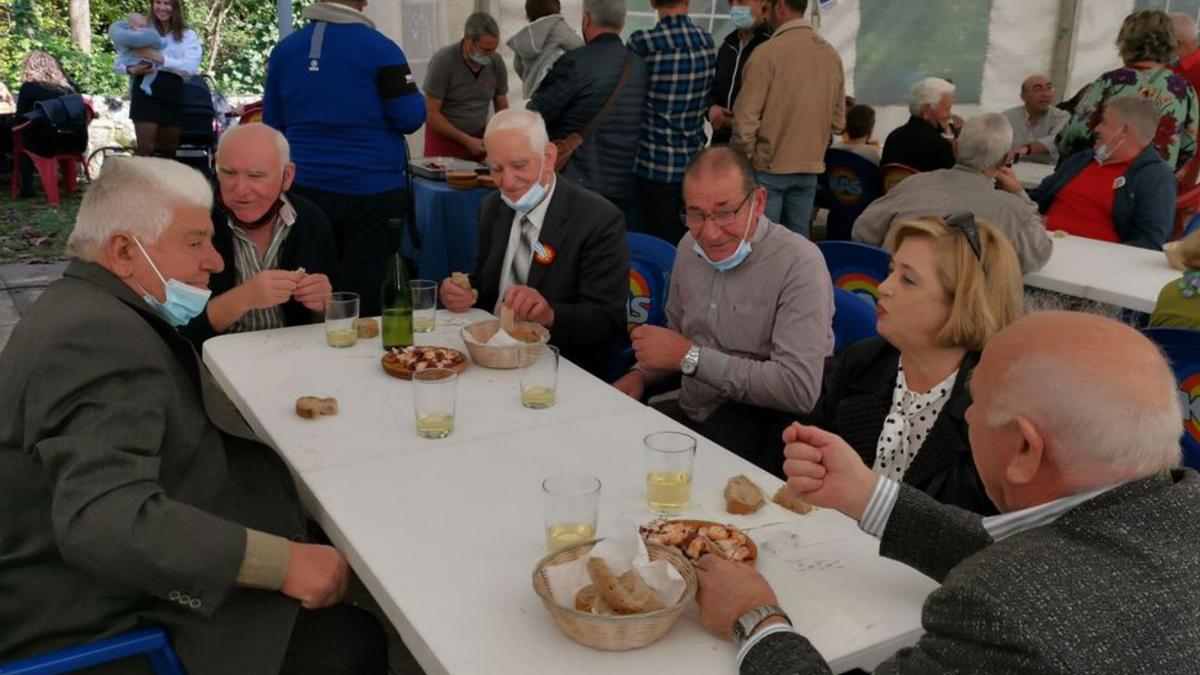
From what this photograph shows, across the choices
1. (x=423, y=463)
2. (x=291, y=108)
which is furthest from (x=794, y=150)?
(x=423, y=463)

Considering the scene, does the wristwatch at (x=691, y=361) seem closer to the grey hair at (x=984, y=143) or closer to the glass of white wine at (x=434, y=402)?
the glass of white wine at (x=434, y=402)

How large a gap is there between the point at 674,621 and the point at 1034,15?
912cm

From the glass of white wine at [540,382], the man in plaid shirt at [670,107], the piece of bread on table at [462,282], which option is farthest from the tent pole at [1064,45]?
the glass of white wine at [540,382]

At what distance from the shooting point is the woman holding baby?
23.0 ft

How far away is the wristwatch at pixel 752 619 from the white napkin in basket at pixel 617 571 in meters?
0.10

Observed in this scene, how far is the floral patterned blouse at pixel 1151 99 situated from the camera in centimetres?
502

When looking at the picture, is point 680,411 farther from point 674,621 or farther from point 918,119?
point 918,119

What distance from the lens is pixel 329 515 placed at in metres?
1.73

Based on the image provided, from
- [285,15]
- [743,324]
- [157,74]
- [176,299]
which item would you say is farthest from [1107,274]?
[157,74]

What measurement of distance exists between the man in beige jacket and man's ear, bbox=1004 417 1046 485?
13.6ft

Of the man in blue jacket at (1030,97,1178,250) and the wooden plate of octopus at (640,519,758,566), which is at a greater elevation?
the man in blue jacket at (1030,97,1178,250)

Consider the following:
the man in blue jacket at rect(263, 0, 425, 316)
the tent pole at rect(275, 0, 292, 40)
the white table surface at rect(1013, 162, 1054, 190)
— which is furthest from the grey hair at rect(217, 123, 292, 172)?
the white table surface at rect(1013, 162, 1054, 190)

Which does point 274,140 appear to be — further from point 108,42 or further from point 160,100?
point 108,42

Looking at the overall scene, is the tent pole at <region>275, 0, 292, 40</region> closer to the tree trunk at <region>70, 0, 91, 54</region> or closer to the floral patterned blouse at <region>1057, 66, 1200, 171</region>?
the floral patterned blouse at <region>1057, 66, 1200, 171</region>
